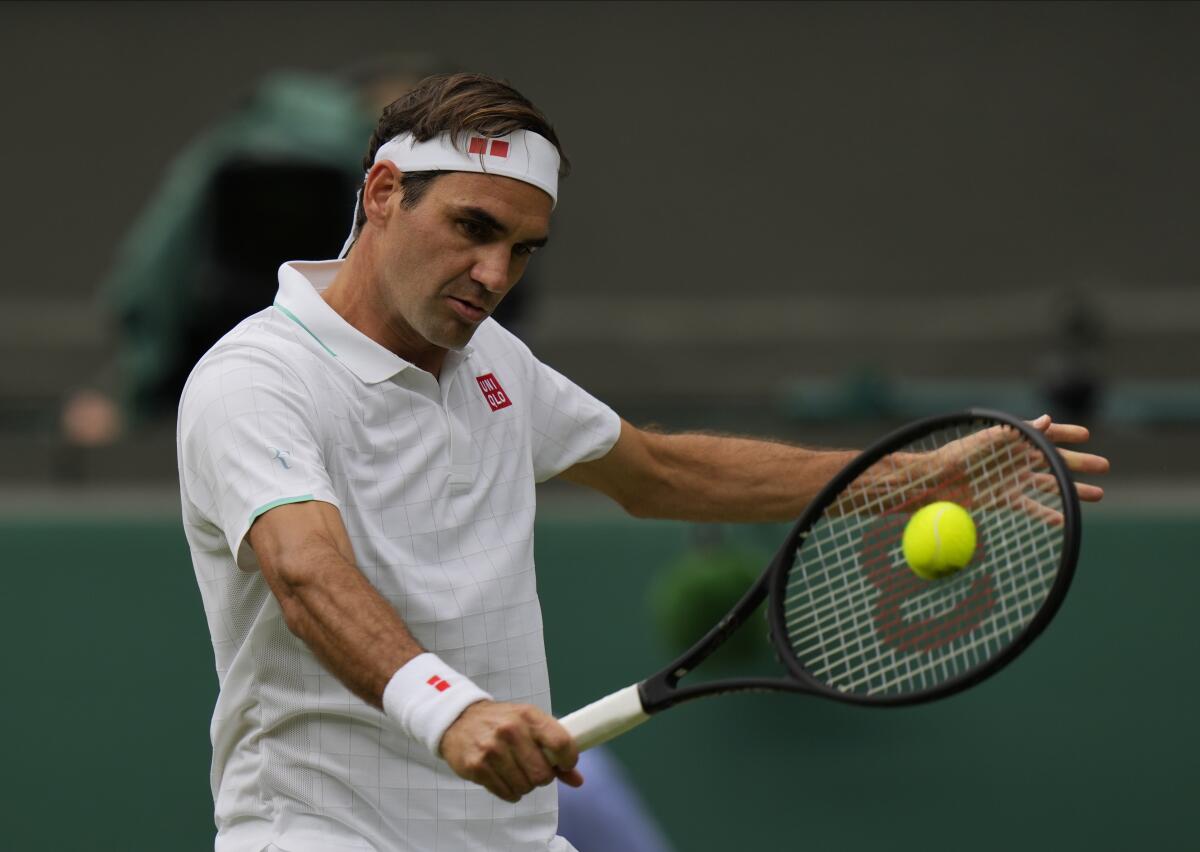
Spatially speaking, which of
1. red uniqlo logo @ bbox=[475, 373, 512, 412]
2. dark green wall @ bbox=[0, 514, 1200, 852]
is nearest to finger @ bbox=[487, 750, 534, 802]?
red uniqlo logo @ bbox=[475, 373, 512, 412]

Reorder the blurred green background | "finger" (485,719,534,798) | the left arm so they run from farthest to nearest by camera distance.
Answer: the blurred green background < the left arm < "finger" (485,719,534,798)

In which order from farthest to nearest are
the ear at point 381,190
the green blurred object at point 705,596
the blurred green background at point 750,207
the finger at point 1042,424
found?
the blurred green background at point 750,207 < the green blurred object at point 705,596 < the finger at point 1042,424 < the ear at point 381,190

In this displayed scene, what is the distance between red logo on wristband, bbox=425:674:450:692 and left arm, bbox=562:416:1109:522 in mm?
838

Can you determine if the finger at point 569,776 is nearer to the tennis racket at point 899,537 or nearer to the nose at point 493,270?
the tennis racket at point 899,537

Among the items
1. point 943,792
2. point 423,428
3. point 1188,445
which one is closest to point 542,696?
point 423,428

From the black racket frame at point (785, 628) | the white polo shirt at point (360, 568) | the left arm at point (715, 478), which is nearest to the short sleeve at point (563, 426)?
the left arm at point (715, 478)

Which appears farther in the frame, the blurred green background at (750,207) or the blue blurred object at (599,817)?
the blurred green background at (750,207)

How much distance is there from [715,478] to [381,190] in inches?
27.6

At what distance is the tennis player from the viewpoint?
6.98 ft

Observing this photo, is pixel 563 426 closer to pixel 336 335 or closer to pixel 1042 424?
pixel 336 335

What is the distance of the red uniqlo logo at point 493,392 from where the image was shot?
95.7 inches

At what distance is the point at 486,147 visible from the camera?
2291mm

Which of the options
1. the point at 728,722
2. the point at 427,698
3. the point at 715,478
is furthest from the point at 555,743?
the point at 728,722

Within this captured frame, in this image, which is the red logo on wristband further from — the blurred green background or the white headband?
the blurred green background
